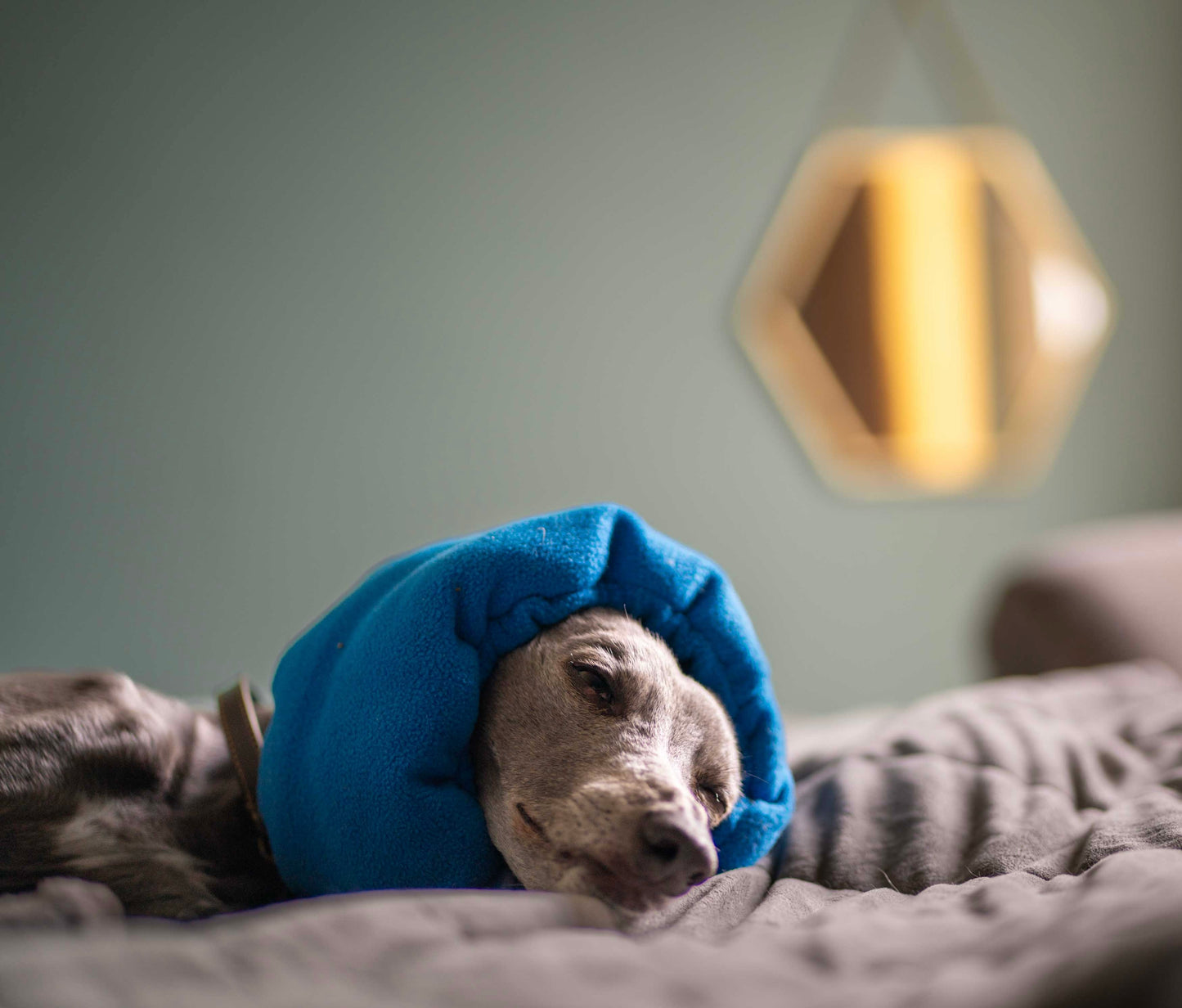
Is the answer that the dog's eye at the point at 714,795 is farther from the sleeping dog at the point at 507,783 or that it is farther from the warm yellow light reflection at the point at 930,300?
the warm yellow light reflection at the point at 930,300

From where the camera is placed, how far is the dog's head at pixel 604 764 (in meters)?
0.93

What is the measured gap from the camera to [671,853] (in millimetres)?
914

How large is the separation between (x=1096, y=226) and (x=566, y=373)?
7.46 feet

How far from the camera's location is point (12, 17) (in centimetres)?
252

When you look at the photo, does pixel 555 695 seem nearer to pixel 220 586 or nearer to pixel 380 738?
pixel 380 738

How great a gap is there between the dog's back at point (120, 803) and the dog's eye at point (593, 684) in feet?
1.53

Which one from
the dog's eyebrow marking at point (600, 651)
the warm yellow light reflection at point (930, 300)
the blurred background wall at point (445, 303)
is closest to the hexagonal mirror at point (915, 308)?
the warm yellow light reflection at point (930, 300)

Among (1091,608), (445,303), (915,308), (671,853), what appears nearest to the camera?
(671,853)

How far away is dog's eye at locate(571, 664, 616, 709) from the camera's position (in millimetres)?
1085

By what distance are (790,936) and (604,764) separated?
0.38 m

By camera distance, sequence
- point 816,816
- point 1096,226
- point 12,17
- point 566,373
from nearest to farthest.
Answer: point 816,816
point 12,17
point 566,373
point 1096,226

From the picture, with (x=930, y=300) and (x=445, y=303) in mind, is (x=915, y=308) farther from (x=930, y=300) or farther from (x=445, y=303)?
(x=445, y=303)

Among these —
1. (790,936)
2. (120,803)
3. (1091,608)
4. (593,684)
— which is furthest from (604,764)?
(1091,608)

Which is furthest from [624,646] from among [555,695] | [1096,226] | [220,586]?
[1096,226]
